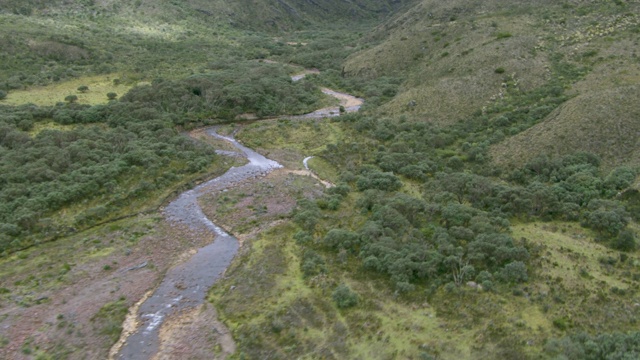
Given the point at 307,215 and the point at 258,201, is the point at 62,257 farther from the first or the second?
the point at 307,215

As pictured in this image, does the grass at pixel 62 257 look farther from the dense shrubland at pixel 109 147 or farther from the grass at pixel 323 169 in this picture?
the grass at pixel 323 169

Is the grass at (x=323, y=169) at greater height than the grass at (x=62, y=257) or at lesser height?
greater

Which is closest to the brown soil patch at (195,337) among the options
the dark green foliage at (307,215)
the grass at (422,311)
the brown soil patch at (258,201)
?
the grass at (422,311)

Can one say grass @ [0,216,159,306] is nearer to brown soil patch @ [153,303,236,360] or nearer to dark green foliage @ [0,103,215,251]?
dark green foliage @ [0,103,215,251]

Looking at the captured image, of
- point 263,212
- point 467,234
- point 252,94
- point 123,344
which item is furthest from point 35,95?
point 467,234

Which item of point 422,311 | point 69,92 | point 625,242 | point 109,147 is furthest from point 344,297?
point 69,92

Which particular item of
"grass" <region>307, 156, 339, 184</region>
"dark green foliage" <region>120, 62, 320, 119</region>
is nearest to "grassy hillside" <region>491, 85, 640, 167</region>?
"grass" <region>307, 156, 339, 184</region>

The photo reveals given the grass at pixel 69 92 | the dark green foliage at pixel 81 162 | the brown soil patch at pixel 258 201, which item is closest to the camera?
the dark green foliage at pixel 81 162
